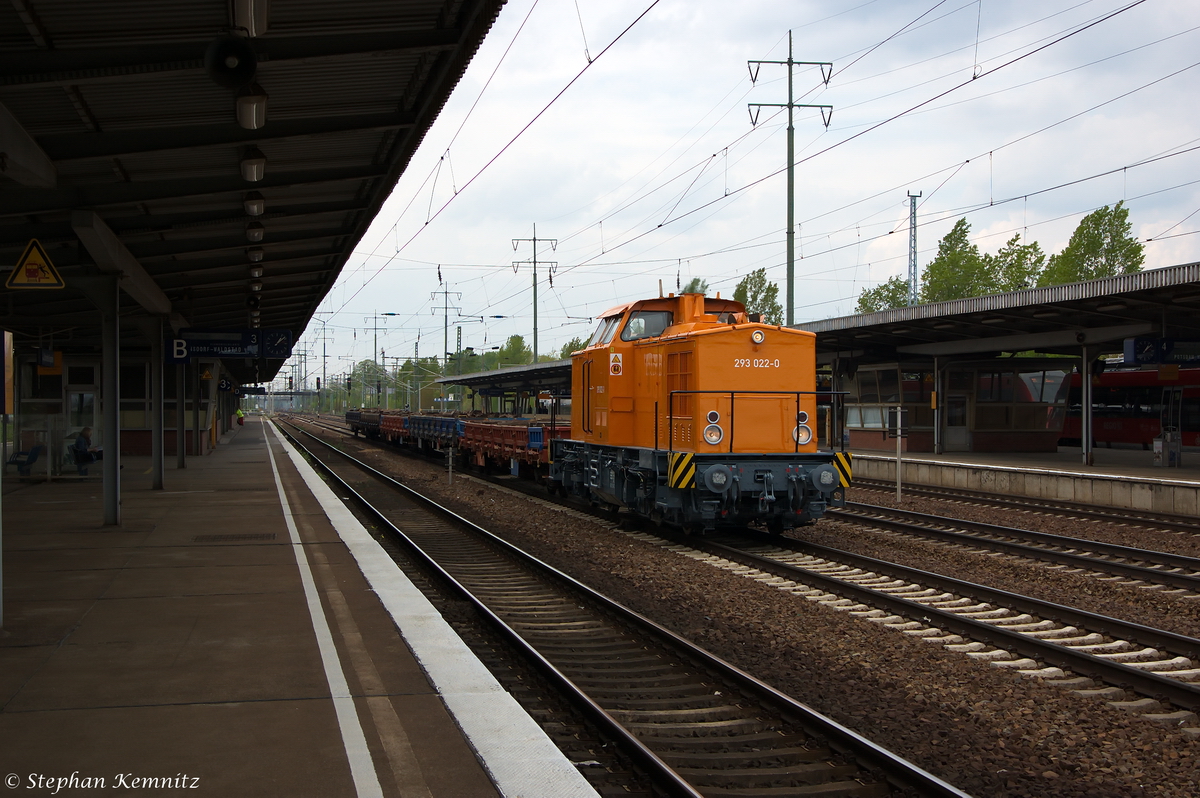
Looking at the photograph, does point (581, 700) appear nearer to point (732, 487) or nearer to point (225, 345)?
point (732, 487)

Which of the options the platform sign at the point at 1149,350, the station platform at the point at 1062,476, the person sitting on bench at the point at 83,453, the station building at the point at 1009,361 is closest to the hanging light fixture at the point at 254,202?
the person sitting on bench at the point at 83,453

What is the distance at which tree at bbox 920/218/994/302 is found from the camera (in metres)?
55.3

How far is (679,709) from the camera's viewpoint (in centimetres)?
562

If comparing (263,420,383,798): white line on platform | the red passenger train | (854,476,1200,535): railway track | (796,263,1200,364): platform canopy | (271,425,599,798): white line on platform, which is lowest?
(854,476,1200,535): railway track

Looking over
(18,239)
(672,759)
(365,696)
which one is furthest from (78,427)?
(672,759)

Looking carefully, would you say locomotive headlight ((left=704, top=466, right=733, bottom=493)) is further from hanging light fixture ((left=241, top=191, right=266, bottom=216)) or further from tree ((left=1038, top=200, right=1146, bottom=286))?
tree ((left=1038, top=200, right=1146, bottom=286))

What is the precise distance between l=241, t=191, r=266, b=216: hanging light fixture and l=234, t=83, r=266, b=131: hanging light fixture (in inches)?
145

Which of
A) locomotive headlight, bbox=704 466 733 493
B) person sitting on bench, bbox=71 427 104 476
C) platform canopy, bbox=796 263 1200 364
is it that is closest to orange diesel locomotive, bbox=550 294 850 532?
locomotive headlight, bbox=704 466 733 493

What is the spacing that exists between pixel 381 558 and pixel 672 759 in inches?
251

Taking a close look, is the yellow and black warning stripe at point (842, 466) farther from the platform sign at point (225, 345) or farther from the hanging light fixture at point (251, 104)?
the platform sign at point (225, 345)

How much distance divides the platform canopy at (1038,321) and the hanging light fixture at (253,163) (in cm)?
1533

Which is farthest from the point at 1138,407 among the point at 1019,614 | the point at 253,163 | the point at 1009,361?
the point at 253,163

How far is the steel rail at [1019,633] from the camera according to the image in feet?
19.4

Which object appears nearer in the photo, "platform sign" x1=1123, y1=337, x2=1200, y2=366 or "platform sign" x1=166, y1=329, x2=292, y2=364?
"platform sign" x1=166, y1=329, x2=292, y2=364
